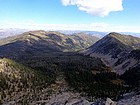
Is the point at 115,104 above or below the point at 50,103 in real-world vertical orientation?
above

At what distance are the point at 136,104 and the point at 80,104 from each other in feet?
125

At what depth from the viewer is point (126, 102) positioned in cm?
14850

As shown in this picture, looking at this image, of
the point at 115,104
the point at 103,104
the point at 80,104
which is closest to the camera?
the point at 103,104

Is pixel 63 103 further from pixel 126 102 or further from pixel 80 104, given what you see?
pixel 126 102

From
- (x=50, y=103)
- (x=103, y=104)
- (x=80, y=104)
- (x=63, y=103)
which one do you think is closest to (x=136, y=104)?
(x=103, y=104)

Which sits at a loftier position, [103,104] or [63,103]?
[103,104]

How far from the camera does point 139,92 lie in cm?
16450

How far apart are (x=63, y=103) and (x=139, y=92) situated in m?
57.3

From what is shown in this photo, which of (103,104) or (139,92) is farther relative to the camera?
(139,92)

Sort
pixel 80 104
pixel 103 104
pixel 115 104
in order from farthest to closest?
pixel 80 104, pixel 115 104, pixel 103 104

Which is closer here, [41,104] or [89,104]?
[89,104]

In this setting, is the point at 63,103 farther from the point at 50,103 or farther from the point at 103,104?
the point at 103,104

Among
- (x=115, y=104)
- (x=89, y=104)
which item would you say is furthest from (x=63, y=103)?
(x=115, y=104)

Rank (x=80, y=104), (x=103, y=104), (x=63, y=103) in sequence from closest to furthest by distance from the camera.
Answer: (x=103, y=104)
(x=80, y=104)
(x=63, y=103)
